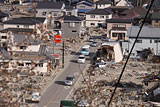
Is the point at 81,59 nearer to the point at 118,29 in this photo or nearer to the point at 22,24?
the point at 118,29

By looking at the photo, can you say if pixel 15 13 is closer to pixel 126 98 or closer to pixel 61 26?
pixel 61 26

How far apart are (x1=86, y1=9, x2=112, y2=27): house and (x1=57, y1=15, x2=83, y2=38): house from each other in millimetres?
2040

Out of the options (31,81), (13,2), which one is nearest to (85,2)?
(13,2)

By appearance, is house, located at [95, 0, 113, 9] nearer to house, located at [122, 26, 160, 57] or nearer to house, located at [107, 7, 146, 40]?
house, located at [107, 7, 146, 40]

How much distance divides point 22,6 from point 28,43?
34.8 feet

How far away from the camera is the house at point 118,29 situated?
10617 mm

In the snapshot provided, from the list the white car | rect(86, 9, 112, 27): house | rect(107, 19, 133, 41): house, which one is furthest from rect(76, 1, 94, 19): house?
the white car

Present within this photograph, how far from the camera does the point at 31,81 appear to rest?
6.81m

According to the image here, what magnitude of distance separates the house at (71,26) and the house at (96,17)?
204 cm

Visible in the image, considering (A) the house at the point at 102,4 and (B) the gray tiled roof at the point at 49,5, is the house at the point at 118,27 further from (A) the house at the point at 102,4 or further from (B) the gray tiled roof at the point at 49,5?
(A) the house at the point at 102,4

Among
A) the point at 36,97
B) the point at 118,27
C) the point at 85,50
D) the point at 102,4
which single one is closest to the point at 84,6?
the point at 102,4

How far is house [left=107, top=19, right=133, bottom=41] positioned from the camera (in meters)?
10.6

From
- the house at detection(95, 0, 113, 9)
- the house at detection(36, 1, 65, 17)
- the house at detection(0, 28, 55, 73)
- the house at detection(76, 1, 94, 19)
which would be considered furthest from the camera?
the house at detection(95, 0, 113, 9)

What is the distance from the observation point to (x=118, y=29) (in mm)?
10727
